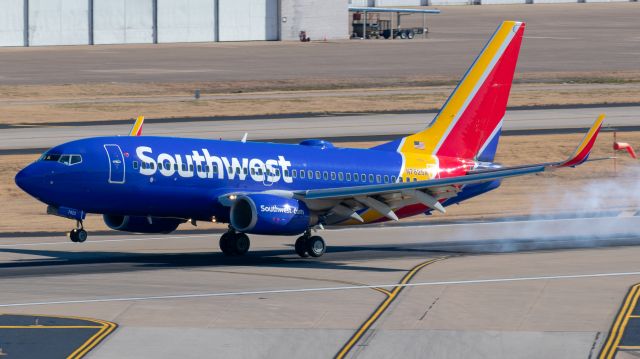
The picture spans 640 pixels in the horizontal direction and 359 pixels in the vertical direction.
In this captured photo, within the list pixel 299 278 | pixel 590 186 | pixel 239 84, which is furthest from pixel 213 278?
pixel 239 84

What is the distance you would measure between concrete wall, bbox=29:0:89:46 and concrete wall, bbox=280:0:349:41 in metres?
28.9

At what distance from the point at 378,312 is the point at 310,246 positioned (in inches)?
461

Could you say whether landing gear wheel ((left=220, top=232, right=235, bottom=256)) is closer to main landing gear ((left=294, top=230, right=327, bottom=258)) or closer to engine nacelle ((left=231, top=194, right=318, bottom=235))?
main landing gear ((left=294, top=230, right=327, bottom=258))

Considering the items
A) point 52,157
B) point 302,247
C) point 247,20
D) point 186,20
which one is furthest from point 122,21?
point 52,157

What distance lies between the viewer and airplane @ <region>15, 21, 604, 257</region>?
162 ft

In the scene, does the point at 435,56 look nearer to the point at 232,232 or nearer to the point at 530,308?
the point at 232,232

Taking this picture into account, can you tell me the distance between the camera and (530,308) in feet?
140

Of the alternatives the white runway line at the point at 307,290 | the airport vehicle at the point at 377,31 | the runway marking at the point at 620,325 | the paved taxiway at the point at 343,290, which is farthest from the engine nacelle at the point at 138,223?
the airport vehicle at the point at 377,31

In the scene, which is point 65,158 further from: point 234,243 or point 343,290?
point 343,290

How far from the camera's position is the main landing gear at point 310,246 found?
53.4 meters

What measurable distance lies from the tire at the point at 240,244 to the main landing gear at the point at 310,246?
232 centimetres

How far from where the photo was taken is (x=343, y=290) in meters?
46.0

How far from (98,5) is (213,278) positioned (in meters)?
125

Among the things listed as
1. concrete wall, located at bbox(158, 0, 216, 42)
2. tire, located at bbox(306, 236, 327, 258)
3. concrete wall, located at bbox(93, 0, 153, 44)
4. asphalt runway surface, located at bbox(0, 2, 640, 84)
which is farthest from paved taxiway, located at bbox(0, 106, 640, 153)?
concrete wall, located at bbox(158, 0, 216, 42)
